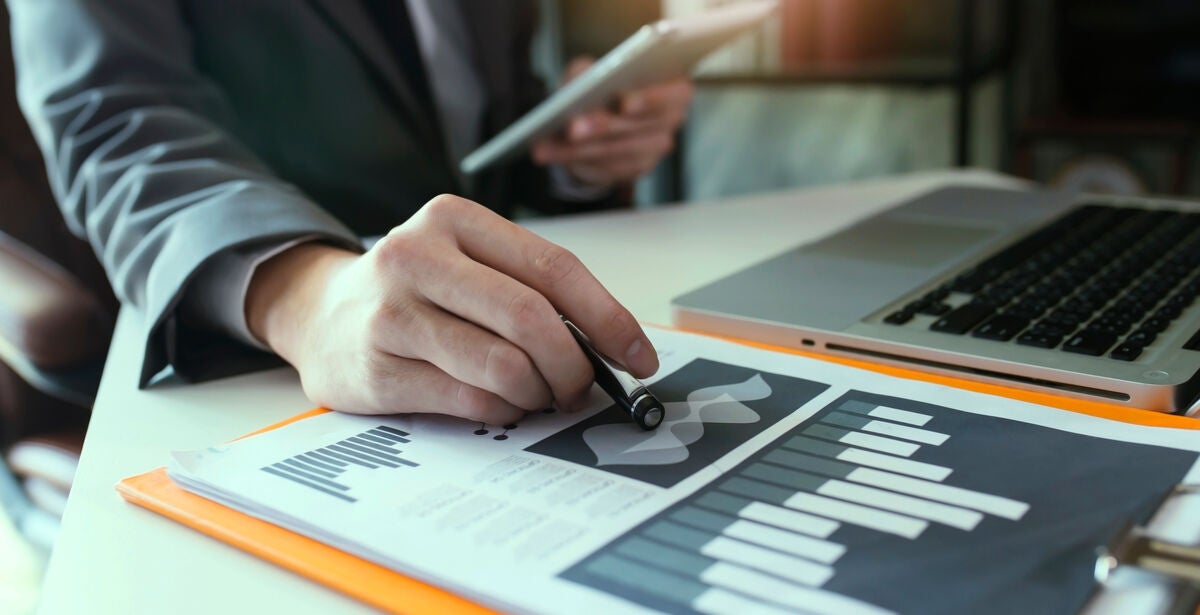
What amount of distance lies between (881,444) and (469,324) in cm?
18

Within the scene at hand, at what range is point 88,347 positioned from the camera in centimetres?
86

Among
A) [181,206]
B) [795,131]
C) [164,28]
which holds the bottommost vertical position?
[795,131]

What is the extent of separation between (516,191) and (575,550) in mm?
1049

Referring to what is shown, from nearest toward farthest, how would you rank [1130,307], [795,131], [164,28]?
[1130,307] → [164,28] → [795,131]

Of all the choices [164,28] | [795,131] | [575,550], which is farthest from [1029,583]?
[795,131]

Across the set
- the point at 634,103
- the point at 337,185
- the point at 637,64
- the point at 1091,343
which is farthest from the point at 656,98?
the point at 1091,343

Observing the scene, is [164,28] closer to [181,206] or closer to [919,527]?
[181,206]

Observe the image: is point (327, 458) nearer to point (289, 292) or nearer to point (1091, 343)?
point (289, 292)

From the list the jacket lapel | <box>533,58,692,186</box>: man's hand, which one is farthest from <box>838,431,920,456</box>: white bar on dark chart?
the jacket lapel

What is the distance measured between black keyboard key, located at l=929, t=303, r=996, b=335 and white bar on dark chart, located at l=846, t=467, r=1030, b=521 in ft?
0.58

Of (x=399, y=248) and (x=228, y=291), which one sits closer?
(x=399, y=248)

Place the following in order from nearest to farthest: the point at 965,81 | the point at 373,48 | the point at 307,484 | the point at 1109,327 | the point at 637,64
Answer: the point at 307,484
the point at 1109,327
the point at 637,64
the point at 373,48
the point at 965,81

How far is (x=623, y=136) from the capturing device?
1062 millimetres

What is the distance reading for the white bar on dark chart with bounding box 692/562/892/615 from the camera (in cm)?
29
